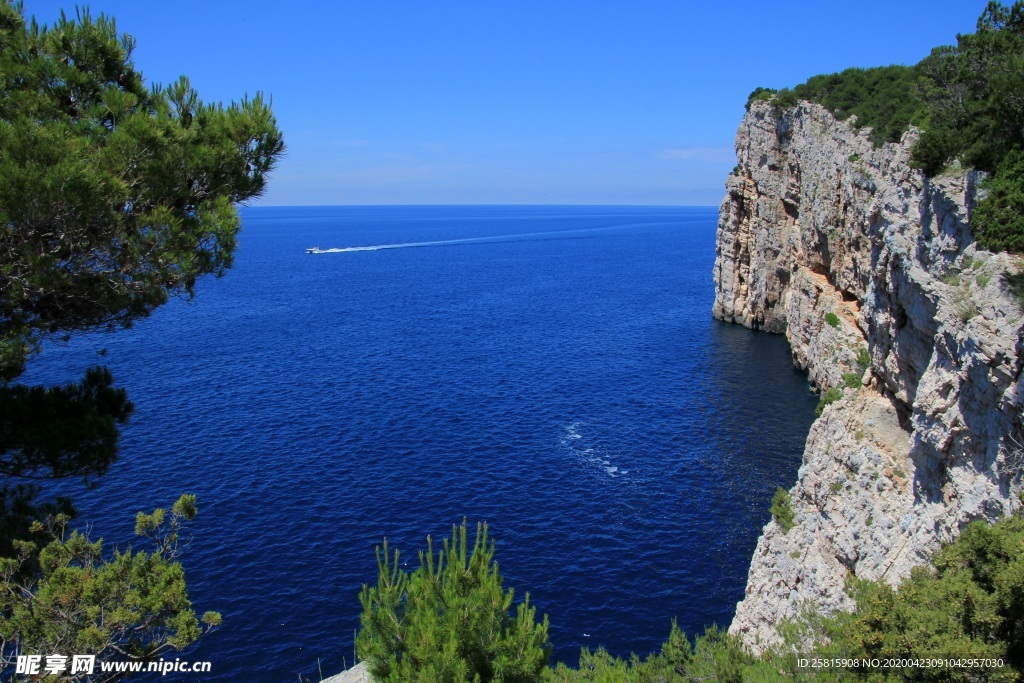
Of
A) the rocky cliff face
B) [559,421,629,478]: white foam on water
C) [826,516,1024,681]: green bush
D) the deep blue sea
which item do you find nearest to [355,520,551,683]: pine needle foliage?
[826,516,1024,681]: green bush

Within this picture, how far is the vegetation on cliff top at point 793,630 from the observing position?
1339cm

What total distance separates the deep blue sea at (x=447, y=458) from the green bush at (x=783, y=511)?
537 cm

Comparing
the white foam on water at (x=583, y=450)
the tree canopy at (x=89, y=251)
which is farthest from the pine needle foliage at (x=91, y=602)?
the white foam on water at (x=583, y=450)

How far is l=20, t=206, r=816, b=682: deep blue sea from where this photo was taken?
3456cm

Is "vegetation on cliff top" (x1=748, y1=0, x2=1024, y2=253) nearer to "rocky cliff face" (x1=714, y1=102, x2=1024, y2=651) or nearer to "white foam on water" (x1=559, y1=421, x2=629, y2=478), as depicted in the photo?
"rocky cliff face" (x1=714, y1=102, x2=1024, y2=651)

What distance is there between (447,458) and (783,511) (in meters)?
24.5

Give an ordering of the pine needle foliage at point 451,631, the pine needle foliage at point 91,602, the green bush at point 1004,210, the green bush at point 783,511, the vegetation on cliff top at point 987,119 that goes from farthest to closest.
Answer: the green bush at point 783,511, the vegetation on cliff top at point 987,119, the green bush at point 1004,210, the pine needle foliage at point 451,631, the pine needle foliage at point 91,602

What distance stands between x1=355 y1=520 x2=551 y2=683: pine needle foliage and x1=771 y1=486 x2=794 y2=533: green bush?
16860mm

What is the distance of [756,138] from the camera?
274 feet

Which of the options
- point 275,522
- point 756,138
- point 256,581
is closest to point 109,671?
point 256,581

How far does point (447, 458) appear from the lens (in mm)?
50000

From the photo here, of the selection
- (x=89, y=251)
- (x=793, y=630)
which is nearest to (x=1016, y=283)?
(x=793, y=630)

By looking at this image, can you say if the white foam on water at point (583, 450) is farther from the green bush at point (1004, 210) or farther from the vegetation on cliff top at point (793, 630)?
the green bush at point (1004, 210)

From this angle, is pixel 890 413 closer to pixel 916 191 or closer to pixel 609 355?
pixel 916 191
